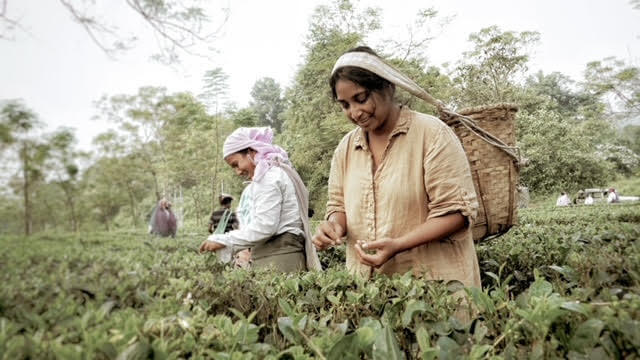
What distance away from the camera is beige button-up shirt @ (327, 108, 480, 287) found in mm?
1741

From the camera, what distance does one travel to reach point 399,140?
6.22ft

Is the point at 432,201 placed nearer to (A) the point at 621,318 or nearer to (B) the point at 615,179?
(A) the point at 621,318

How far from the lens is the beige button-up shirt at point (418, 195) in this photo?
1.74 m

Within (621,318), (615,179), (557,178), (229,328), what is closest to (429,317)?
(621,318)

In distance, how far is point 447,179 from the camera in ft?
5.68

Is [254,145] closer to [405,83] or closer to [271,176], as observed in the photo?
[271,176]

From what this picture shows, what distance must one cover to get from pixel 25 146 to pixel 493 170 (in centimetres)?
198

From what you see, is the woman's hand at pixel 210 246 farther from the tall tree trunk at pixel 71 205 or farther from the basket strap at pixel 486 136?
the tall tree trunk at pixel 71 205

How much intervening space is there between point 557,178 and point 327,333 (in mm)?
22519

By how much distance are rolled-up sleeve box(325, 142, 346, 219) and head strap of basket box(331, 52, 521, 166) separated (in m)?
0.40

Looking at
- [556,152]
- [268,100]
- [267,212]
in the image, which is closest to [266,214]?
[267,212]

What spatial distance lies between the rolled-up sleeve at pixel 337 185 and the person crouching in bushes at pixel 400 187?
114 mm

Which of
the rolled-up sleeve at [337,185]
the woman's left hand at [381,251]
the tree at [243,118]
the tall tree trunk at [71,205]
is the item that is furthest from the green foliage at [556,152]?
the tall tree trunk at [71,205]

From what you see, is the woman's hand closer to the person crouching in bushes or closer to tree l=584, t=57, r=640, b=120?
the person crouching in bushes
